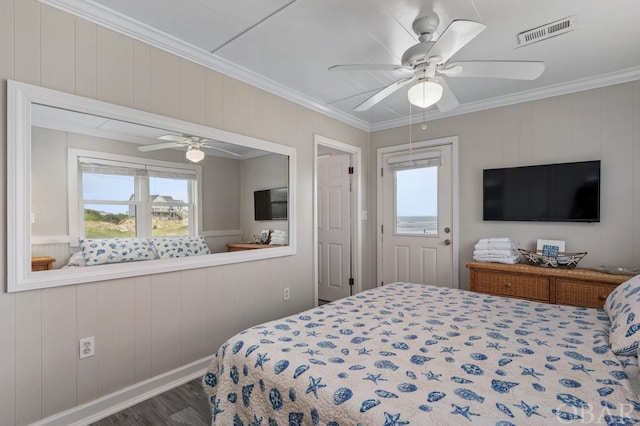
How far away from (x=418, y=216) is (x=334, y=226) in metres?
1.17

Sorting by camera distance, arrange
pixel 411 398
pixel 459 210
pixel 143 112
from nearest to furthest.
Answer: pixel 411 398
pixel 143 112
pixel 459 210

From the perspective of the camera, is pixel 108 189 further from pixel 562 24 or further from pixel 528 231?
pixel 528 231

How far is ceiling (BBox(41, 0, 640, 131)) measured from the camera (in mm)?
1939

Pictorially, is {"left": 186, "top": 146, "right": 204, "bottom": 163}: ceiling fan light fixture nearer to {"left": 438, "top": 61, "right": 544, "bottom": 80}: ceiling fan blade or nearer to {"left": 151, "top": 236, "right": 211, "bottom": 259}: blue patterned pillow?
{"left": 151, "top": 236, "right": 211, "bottom": 259}: blue patterned pillow

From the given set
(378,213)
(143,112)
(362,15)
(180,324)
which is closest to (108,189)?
(143,112)

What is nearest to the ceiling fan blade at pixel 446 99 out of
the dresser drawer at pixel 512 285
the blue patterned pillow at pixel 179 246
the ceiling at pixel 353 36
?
the ceiling at pixel 353 36

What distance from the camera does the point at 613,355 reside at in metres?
1.32

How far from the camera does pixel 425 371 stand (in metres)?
1.22

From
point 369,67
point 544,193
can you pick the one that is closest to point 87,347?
point 369,67

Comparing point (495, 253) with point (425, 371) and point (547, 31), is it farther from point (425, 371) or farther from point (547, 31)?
point (425, 371)

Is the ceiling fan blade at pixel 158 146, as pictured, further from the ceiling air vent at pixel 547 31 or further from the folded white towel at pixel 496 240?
the folded white towel at pixel 496 240

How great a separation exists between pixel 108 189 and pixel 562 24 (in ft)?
10.5

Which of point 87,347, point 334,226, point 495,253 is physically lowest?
point 87,347

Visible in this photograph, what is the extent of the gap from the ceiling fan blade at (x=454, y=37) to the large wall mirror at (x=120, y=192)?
1.72m
